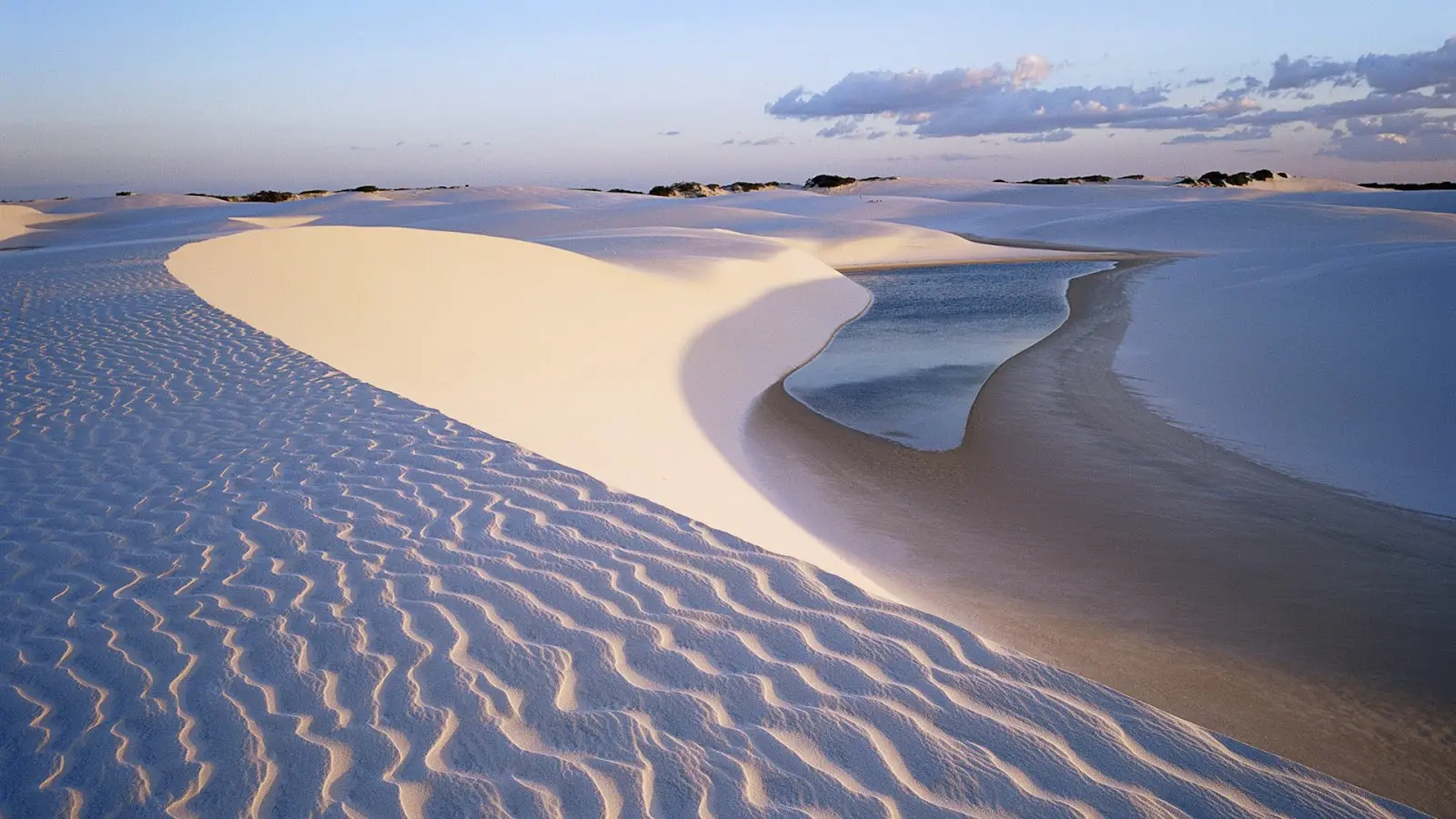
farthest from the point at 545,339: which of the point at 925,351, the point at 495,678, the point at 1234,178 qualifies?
the point at 1234,178

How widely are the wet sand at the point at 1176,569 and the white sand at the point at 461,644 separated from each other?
0.87m

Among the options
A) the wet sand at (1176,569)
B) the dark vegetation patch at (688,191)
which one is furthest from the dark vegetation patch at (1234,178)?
the wet sand at (1176,569)

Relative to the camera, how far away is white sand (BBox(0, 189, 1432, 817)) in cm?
239

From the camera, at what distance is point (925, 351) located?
13.2 metres

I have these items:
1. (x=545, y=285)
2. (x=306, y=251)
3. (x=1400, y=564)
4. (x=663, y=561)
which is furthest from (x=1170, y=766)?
(x=306, y=251)

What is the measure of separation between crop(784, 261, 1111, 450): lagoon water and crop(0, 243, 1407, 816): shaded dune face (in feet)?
16.1

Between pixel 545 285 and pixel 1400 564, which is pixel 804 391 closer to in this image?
pixel 545 285

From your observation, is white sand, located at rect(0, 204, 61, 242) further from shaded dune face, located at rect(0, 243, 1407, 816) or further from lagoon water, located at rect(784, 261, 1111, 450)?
shaded dune face, located at rect(0, 243, 1407, 816)

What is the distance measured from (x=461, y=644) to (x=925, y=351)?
431 inches

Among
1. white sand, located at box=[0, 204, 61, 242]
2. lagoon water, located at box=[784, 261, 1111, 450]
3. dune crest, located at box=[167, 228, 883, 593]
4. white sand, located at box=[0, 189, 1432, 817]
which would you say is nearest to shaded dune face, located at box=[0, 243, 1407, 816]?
white sand, located at box=[0, 189, 1432, 817]

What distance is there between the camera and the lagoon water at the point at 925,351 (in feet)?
30.1

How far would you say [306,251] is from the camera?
13.2 meters

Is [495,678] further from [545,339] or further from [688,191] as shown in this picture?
[688,191]

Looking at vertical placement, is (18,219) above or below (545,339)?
above
